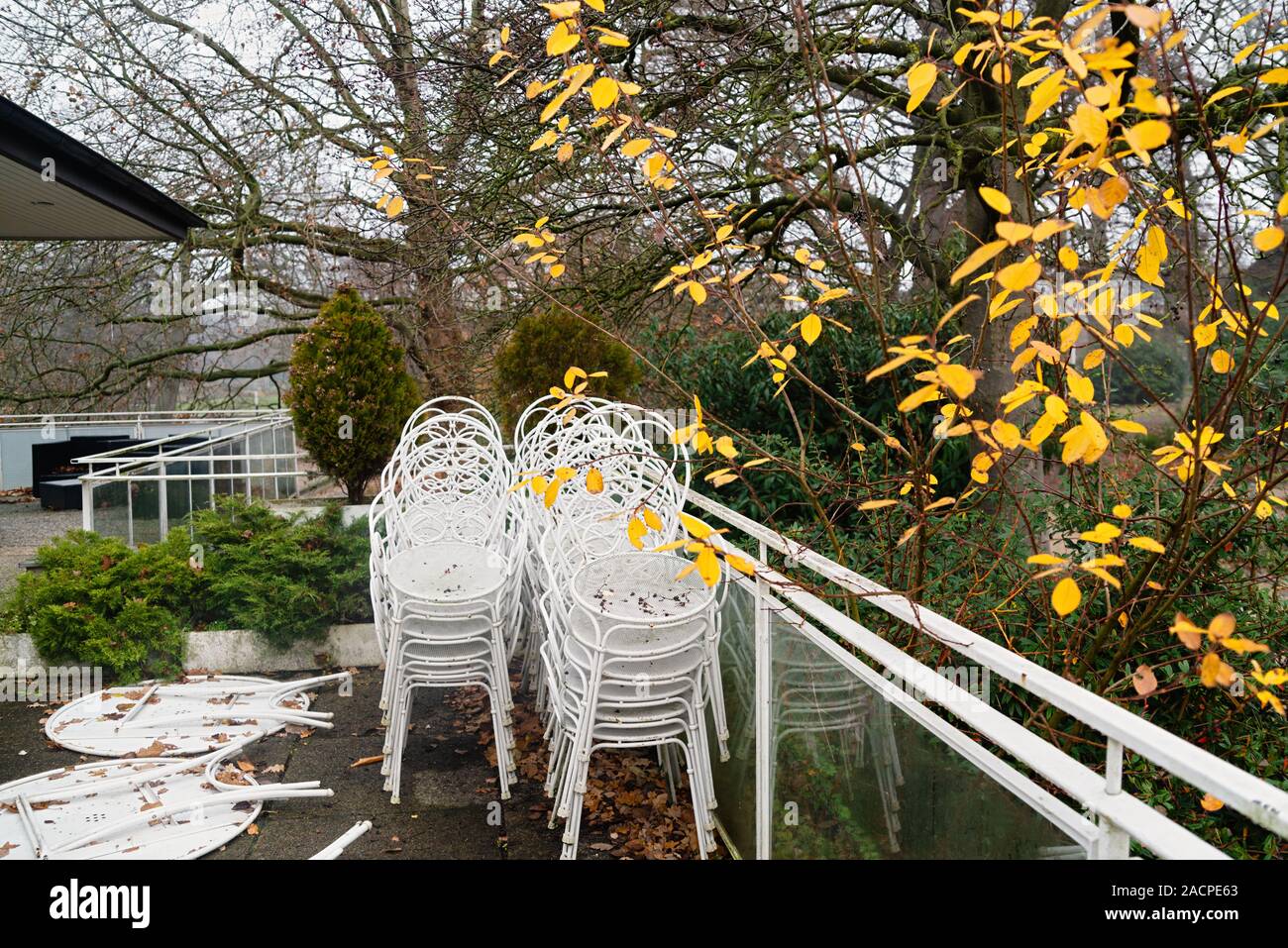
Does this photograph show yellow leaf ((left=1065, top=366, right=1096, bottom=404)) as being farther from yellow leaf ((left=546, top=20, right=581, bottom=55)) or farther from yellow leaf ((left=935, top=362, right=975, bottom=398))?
yellow leaf ((left=546, top=20, right=581, bottom=55))

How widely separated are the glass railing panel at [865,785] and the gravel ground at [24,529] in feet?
23.8

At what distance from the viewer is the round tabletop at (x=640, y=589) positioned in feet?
10.6

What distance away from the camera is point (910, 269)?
6.64 metres

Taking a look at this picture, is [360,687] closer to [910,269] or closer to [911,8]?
[910,269]

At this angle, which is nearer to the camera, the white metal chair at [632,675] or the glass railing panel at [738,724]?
the white metal chair at [632,675]

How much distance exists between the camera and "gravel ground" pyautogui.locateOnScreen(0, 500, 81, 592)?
28.8 ft

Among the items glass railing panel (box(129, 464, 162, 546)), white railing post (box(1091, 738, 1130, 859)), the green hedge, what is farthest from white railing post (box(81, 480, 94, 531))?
white railing post (box(1091, 738, 1130, 859))

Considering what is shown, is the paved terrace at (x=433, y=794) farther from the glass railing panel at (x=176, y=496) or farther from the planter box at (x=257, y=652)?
the glass railing panel at (x=176, y=496)

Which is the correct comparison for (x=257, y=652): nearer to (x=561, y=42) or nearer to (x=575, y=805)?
(x=575, y=805)

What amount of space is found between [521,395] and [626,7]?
4.34 meters

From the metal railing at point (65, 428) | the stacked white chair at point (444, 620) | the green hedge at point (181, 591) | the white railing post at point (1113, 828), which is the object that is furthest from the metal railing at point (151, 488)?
the white railing post at point (1113, 828)

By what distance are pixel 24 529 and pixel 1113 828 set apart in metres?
12.1
